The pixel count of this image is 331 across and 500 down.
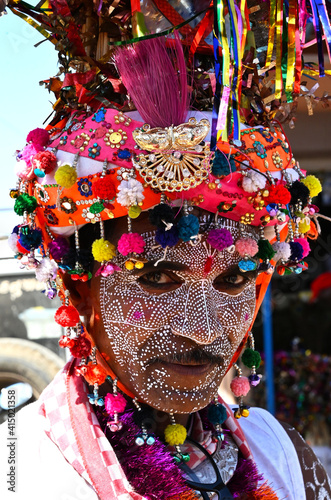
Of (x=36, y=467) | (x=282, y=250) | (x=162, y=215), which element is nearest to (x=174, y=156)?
(x=162, y=215)

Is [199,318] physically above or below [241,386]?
above

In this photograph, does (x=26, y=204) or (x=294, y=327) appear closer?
(x=26, y=204)

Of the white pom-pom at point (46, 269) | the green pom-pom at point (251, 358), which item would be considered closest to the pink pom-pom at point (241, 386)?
the green pom-pom at point (251, 358)

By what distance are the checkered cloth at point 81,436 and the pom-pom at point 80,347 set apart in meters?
0.11

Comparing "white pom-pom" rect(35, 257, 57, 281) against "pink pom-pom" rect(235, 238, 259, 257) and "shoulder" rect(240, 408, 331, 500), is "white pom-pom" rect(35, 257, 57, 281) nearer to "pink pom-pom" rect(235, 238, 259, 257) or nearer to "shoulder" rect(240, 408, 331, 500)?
"pink pom-pom" rect(235, 238, 259, 257)

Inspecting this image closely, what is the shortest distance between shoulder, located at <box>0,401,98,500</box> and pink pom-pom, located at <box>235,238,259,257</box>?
2.59ft

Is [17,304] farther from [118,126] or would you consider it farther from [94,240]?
[118,126]

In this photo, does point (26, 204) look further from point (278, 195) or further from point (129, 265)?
point (278, 195)

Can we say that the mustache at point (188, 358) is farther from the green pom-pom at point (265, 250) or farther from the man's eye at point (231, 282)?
the green pom-pom at point (265, 250)

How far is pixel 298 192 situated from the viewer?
6.08 feet

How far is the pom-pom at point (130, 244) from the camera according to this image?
1.67 metres

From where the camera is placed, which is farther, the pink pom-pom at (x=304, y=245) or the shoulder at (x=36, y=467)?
the pink pom-pom at (x=304, y=245)

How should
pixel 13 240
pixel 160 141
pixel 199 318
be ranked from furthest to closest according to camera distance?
pixel 13 240 → pixel 199 318 → pixel 160 141

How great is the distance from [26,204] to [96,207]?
0.23 m
